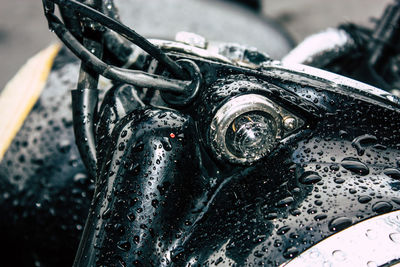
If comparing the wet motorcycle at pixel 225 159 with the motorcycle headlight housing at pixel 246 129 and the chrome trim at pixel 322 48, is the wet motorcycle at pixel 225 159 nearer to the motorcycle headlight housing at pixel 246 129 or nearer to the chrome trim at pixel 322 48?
the motorcycle headlight housing at pixel 246 129

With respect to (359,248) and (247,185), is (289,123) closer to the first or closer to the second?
(247,185)

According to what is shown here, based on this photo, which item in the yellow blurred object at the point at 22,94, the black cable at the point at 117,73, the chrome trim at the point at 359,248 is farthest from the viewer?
the yellow blurred object at the point at 22,94

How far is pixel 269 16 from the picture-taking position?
405cm

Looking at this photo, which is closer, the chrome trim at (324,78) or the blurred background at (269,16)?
the chrome trim at (324,78)

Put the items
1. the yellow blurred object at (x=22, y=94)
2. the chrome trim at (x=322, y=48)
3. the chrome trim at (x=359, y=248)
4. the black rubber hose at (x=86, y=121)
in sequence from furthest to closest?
1. the yellow blurred object at (x=22, y=94)
2. the chrome trim at (x=322, y=48)
3. the black rubber hose at (x=86, y=121)
4. the chrome trim at (x=359, y=248)

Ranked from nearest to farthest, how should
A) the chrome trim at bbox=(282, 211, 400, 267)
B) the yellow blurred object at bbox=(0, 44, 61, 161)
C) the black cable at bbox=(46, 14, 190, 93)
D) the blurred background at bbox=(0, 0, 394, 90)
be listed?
1. the chrome trim at bbox=(282, 211, 400, 267)
2. the black cable at bbox=(46, 14, 190, 93)
3. the yellow blurred object at bbox=(0, 44, 61, 161)
4. the blurred background at bbox=(0, 0, 394, 90)

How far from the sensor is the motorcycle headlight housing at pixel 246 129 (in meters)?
0.78

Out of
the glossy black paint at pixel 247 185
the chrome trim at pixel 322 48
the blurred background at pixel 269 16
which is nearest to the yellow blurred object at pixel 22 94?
the glossy black paint at pixel 247 185

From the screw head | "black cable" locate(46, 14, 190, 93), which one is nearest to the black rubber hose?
"black cable" locate(46, 14, 190, 93)

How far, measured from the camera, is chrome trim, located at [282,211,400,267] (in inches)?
27.4

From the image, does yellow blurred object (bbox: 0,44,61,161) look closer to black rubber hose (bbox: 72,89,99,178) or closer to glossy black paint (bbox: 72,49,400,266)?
black rubber hose (bbox: 72,89,99,178)

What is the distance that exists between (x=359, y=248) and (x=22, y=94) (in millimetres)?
1372

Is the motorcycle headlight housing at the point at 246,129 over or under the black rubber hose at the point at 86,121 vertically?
over

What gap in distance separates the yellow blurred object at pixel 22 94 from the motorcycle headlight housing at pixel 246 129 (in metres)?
1.01
